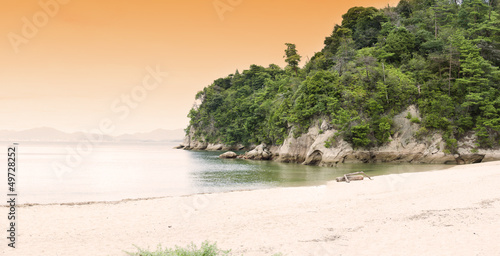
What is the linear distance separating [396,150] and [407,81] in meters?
9.65

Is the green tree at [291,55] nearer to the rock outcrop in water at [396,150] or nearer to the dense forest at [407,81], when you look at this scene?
the dense forest at [407,81]

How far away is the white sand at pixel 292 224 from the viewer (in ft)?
24.4

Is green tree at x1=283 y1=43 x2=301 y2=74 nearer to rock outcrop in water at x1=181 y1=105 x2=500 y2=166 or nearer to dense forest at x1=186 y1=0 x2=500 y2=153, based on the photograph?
dense forest at x1=186 y1=0 x2=500 y2=153

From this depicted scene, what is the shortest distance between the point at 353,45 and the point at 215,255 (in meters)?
54.2

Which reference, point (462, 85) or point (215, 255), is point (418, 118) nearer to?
point (462, 85)

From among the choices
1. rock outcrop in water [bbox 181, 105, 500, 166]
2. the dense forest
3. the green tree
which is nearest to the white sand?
rock outcrop in water [bbox 181, 105, 500, 166]

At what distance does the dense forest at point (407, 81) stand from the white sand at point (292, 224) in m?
25.9

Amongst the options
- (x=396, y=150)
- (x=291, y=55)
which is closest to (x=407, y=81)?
(x=396, y=150)

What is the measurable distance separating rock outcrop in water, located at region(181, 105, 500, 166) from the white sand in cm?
2445

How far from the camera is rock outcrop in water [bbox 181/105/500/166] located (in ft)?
121

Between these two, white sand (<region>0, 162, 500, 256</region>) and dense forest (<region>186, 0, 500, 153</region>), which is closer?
white sand (<region>0, 162, 500, 256</region>)

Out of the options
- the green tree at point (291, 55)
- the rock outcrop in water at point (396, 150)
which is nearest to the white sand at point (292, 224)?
the rock outcrop in water at point (396, 150)

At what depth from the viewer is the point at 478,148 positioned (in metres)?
36.7

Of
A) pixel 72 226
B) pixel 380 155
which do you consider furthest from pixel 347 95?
pixel 72 226
